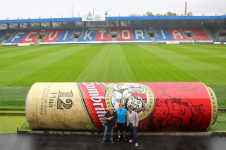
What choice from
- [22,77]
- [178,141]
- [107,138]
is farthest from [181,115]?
[22,77]

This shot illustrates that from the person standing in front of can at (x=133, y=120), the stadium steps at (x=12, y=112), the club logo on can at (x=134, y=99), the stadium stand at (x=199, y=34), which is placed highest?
the stadium stand at (x=199, y=34)

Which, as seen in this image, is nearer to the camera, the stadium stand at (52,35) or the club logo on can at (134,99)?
the club logo on can at (134,99)

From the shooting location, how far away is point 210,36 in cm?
5566

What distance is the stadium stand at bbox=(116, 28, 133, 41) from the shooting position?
5612 cm

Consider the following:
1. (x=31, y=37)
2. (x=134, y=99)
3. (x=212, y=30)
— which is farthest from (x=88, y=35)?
(x=134, y=99)

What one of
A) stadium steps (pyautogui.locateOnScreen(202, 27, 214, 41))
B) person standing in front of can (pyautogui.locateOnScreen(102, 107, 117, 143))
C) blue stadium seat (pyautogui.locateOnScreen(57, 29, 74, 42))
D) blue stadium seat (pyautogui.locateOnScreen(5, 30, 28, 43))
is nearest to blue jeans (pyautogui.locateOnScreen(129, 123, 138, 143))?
person standing in front of can (pyautogui.locateOnScreen(102, 107, 117, 143))

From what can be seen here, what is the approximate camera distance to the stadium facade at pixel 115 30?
54.4 metres

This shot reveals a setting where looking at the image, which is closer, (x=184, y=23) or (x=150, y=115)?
(x=150, y=115)

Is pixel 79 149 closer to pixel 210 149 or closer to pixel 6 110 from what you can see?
pixel 210 149

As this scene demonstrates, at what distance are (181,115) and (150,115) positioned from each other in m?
1.13

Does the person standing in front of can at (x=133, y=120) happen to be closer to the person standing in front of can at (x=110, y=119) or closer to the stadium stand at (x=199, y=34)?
the person standing in front of can at (x=110, y=119)

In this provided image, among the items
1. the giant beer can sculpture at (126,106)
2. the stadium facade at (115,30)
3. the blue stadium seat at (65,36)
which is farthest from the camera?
the blue stadium seat at (65,36)

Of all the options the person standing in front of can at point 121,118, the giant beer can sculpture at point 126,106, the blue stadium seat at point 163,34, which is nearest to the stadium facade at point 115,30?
the blue stadium seat at point 163,34

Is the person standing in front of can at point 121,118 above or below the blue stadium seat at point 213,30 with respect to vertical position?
below
